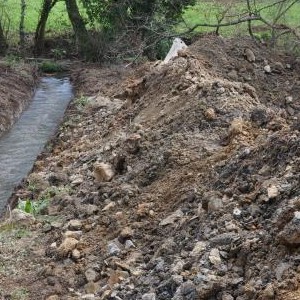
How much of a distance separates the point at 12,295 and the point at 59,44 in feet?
58.7

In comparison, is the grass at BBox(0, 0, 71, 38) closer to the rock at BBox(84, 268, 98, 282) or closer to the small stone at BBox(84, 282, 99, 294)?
the rock at BBox(84, 268, 98, 282)

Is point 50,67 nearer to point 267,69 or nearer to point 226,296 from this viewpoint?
point 267,69

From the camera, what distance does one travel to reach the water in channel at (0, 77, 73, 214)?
1160 centimetres

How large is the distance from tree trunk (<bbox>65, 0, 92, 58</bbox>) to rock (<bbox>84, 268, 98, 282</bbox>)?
15.6 m

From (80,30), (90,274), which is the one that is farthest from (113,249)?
(80,30)

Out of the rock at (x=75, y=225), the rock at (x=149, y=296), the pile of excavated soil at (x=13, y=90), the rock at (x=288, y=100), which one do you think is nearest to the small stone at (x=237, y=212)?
the rock at (x=149, y=296)

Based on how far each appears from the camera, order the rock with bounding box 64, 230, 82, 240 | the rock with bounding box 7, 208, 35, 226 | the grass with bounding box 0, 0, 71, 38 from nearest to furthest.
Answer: the rock with bounding box 64, 230, 82, 240
the rock with bounding box 7, 208, 35, 226
the grass with bounding box 0, 0, 71, 38

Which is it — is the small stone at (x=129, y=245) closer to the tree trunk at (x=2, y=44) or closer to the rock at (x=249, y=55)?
the rock at (x=249, y=55)

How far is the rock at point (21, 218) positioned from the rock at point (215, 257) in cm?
346

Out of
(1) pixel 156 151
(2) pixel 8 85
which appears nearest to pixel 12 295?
(1) pixel 156 151

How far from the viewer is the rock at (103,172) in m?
8.82

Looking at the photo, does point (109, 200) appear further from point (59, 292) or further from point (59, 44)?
point (59, 44)

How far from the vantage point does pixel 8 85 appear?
17.4m

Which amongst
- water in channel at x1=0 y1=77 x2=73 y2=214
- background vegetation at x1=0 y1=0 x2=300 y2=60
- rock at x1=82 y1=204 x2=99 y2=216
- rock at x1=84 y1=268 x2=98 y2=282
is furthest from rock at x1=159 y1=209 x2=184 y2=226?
background vegetation at x1=0 y1=0 x2=300 y2=60
